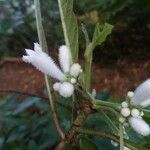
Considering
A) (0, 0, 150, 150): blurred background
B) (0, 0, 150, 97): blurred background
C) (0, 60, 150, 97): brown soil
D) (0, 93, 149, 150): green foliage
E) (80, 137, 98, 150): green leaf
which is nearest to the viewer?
(80, 137, 98, 150): green leaf

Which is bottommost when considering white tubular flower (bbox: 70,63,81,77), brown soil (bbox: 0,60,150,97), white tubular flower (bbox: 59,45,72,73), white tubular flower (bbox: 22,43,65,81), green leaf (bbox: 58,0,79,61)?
white tubular flower (bbox: 22,43,65,81)

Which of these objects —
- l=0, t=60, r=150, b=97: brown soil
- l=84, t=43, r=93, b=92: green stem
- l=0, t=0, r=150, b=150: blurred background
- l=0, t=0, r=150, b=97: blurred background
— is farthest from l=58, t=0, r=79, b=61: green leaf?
l=0, t=60, r=150, b=97: brown soil

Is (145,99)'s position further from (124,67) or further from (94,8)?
(124,67)

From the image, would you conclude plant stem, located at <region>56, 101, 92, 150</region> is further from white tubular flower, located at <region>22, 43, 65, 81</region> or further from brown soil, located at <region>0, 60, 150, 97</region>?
brown soil, located at <region>0, 60, 150, 97</region>

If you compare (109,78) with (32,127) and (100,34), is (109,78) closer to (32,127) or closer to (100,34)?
(32,127)

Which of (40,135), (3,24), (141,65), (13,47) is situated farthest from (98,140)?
(13,47)

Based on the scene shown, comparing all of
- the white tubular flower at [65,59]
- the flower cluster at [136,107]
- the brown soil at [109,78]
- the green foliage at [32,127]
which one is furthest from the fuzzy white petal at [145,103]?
the brown soil at [109,78]

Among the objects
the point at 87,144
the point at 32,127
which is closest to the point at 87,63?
the point at 87,144
